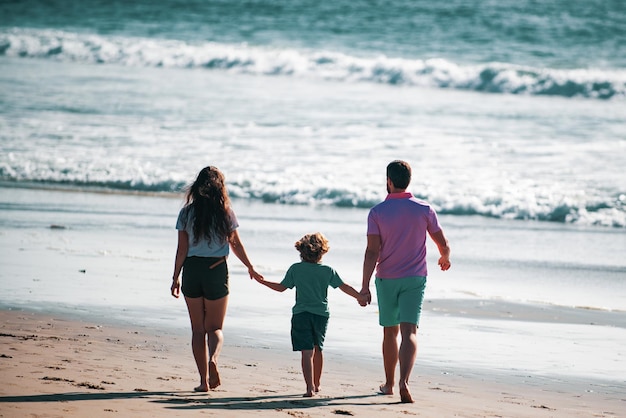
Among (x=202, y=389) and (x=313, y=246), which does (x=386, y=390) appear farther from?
(x=202, y=389)

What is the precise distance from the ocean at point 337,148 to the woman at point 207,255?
1.42m

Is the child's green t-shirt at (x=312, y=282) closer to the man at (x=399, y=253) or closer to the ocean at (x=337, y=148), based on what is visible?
the man at (x=399, y=253)

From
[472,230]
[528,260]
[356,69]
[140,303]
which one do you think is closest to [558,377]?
[140,303]

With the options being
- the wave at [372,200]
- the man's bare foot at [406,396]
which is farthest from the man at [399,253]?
the wave at [372,200]

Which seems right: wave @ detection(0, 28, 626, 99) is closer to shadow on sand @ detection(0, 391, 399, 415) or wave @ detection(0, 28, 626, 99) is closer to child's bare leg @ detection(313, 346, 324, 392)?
child's bare leg @ detection(313, 346, 324, 392)

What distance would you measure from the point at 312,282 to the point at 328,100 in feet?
69.2

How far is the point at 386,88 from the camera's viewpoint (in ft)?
98.1

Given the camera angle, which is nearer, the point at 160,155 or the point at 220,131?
the point at 160,155

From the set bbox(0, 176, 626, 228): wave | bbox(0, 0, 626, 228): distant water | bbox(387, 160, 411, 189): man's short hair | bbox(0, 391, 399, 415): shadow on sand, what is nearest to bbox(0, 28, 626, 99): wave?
bbox(0, 0, 626, 228): distant water

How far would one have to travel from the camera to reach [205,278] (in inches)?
→ 238

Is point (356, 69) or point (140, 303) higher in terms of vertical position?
point (356, 69)

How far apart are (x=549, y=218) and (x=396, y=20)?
24.2 meters

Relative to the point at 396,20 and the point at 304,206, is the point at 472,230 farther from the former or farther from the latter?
the point at 396,20

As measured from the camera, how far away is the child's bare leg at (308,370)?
593cm
